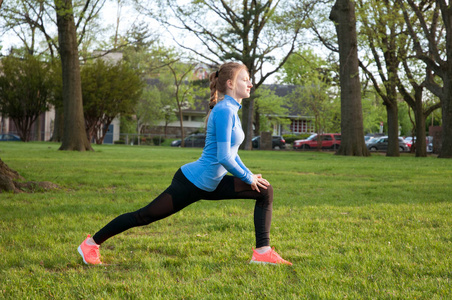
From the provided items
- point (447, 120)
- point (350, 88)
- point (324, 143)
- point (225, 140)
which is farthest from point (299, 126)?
point (225, 140)

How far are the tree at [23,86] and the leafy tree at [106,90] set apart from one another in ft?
13.0

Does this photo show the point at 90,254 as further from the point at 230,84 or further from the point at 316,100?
the point at 316,100

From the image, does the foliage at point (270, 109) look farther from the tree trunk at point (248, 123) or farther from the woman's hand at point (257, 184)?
the woman's hand at point (257, 184)

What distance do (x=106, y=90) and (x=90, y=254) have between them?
33.0 m

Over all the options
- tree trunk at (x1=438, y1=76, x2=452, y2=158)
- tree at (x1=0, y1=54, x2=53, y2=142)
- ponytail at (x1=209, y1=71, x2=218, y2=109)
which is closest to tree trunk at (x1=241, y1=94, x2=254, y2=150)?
tree at (x1=0, y1=54, x2=53, y2=142)

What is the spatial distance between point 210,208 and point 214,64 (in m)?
32.1

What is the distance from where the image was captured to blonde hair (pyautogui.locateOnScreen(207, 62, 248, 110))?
366 centimetres

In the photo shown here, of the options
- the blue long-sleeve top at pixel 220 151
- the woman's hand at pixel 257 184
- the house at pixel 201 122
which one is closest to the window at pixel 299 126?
the house at pixel 201 122

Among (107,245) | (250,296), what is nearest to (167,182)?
(107,245)

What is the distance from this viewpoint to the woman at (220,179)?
136 inches

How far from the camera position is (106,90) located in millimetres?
35375

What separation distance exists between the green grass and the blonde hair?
135cm

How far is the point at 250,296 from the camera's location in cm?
296

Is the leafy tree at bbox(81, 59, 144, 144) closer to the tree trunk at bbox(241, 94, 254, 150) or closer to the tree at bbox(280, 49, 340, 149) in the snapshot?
the tree trunk at bbox(241, 94, 254, 150)
